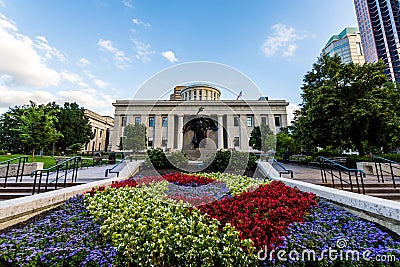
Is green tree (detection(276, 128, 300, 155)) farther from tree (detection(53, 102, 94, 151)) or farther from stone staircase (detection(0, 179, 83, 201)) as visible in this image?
tree (detection(53, 102, 94, 151))

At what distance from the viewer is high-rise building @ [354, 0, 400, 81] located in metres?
59.5

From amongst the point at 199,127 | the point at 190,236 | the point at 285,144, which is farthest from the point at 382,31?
the point at 190,236

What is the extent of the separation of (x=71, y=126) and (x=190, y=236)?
40764 mm

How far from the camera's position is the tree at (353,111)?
1120 cm

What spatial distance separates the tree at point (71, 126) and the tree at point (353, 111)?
122ft

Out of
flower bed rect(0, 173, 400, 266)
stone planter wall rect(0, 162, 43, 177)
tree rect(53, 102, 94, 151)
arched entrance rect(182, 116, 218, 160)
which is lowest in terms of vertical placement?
flower bed rect(0, 173, 400, 266)

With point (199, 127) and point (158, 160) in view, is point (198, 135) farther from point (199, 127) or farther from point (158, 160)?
point (158, 160)

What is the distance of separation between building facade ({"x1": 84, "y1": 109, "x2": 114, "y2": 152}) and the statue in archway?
4726 cm

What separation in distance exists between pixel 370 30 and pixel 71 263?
95.0 metres

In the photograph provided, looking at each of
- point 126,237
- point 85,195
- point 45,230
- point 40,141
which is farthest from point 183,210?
point 40,141

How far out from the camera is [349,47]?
250ft

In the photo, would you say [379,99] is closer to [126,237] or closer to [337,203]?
[337,203]

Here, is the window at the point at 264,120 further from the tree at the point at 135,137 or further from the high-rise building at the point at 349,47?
the high-rise building at the point at 349,47

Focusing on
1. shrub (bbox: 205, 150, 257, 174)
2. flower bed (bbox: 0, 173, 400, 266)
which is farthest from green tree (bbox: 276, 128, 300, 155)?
flower bed (bbox: 0, 173, 400, 266)
